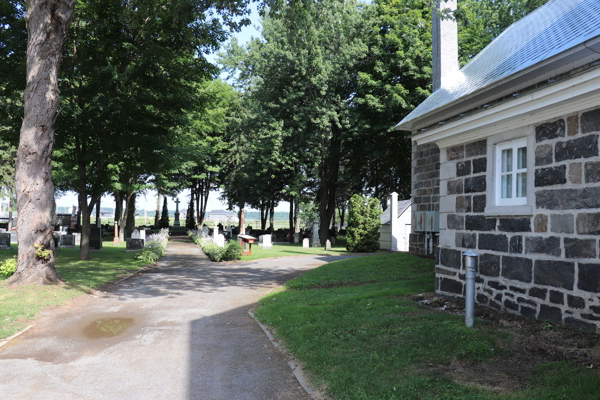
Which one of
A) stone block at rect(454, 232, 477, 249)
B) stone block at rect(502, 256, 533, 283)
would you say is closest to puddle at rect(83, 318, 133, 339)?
stone block at rect(454, 232, 477, 249)

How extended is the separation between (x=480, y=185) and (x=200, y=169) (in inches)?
1558

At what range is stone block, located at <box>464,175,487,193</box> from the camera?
7.10 m

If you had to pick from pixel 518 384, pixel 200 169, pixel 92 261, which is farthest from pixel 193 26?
pixel 200 169

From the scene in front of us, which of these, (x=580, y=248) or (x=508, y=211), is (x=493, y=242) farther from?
(x=580, y=248)

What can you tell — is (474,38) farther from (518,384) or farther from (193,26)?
(518,384)

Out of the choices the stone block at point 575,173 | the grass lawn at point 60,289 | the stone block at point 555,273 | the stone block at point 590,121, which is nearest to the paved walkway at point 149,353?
the grass lawn at point 60,289

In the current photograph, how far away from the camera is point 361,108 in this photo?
89.8 ft

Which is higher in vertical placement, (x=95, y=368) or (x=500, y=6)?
(x=500, y=6)

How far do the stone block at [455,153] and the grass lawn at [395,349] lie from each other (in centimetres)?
258

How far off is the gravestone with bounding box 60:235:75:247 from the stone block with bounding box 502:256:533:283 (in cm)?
2429

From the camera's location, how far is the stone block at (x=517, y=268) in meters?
6.20

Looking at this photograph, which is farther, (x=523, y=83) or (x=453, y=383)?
(x=523, y=83)

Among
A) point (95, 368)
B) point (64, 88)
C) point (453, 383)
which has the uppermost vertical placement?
point (64, 88)

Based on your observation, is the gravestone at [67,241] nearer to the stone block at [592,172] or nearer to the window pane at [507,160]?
the window pane at [507,160]
